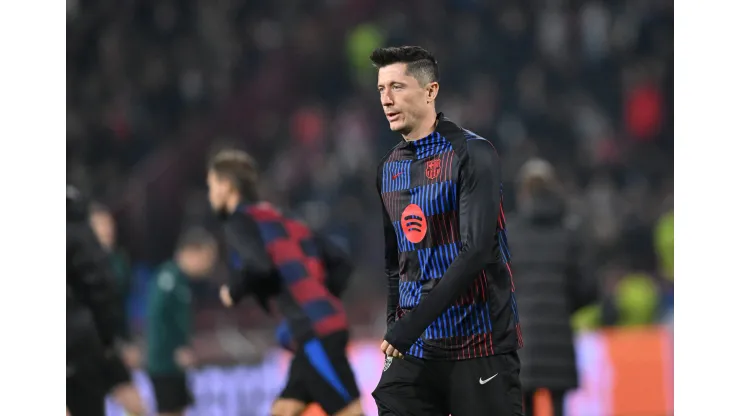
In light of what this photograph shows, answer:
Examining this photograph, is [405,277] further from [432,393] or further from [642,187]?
[642,187]

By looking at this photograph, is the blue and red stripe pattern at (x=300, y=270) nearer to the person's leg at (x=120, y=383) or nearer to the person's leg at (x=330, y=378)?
the person's leg at (x=330, y=378)

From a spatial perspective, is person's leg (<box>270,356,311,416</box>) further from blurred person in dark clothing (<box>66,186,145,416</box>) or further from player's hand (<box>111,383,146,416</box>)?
player's hand (<box>111,383,146,416</box>)

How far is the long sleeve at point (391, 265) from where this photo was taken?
10.6ft

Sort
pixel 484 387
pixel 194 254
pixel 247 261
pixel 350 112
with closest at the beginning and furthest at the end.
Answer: pixel 484 387, pixel 247 261, pixel 194 254, pixel 350 112

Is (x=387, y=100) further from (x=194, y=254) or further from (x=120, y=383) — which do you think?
(x=194, y=254)

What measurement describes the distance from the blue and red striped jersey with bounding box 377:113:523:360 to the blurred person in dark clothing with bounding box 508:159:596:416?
8.14 ft

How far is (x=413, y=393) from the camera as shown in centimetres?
312

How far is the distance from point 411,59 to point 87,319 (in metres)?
2.61

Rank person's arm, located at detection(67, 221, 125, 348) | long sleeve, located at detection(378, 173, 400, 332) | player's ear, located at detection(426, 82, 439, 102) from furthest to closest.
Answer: person's arm, located at detection(67, 221, 125, 348)
long sleeve, located at detection(378, 173, 400, 332)
player's ear, located at detection(426, 82, 439, 102)

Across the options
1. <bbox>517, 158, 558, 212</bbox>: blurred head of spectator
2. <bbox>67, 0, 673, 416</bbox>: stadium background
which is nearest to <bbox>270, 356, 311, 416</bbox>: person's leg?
<bbox>517, 158, 558, 212</bbox>: blurred head of spectator

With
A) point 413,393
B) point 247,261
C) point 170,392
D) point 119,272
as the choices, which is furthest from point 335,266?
point 119,272

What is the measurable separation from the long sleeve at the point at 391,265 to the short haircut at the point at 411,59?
14.4 inches

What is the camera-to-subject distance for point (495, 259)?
10.0 ft

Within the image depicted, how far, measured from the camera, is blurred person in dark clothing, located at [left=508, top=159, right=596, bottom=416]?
559 cm
